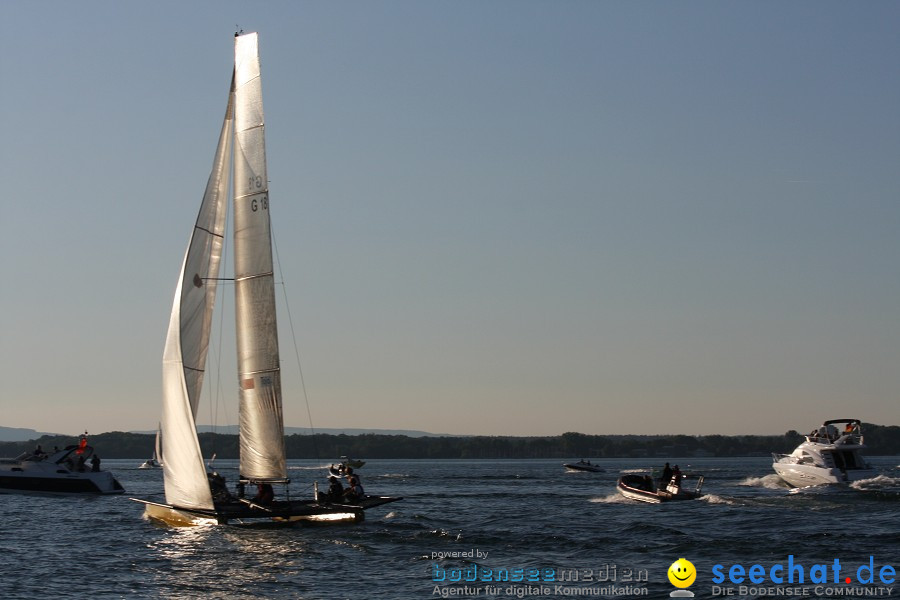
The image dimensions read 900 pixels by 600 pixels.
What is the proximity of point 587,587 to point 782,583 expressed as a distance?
5.35 meters

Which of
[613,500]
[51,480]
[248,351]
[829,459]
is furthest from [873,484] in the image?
[51,480]

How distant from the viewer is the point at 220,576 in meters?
30.5

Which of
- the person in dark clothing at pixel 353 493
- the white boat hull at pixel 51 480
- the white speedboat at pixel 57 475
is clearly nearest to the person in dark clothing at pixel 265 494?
the person in dark clothing at pixel 353 493

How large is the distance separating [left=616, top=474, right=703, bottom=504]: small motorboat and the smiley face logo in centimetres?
2411

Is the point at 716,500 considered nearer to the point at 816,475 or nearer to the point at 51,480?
the point at 816,475

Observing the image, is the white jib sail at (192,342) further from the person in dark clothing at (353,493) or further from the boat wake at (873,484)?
the boat wake at (873,484)

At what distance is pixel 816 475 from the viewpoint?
6781cm

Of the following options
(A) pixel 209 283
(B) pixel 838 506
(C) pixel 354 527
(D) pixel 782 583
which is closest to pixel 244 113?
(A) pixel 209 283

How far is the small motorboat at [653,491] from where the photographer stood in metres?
56.7

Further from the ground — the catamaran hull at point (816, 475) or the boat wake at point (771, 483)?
the catamaran hull at point (816, 475)

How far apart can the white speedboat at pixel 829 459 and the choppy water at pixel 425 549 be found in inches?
531

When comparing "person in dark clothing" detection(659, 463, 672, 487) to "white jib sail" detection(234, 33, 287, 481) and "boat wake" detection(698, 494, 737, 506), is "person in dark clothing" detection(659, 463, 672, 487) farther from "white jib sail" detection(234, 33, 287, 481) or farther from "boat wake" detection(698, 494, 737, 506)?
"white jib sail" detection(234, 33, 287, 481)

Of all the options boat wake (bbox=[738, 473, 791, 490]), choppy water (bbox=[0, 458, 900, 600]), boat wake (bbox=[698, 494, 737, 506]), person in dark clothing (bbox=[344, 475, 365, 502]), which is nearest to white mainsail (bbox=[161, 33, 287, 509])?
choppy water (bbox=[0, 458, 900, 600])

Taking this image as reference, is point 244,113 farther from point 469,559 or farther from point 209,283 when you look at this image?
point 469,559
